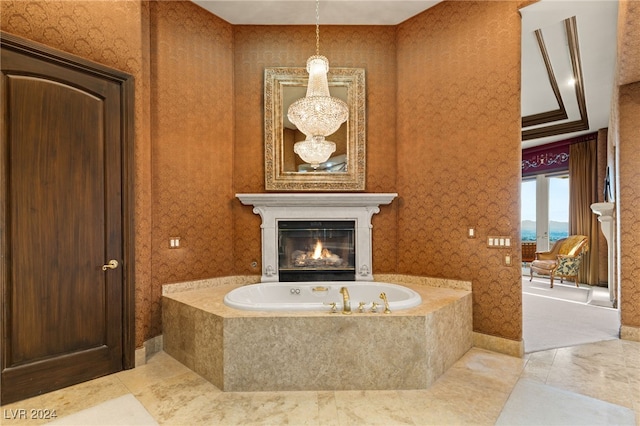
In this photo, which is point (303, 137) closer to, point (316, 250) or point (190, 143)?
point (190, 143)

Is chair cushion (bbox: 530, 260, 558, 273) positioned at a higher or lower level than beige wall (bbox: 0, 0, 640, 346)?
lower

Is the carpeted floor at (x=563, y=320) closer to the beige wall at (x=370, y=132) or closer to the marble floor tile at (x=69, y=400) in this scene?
the beige wall at (x=370, y=132)

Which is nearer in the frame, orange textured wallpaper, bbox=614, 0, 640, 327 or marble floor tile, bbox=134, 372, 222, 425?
marble floor tile, bbox=134, 372, 222, 425

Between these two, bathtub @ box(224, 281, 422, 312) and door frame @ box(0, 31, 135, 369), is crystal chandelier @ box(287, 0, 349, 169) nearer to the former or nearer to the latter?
door frame @ box(0, 31, 135, 369)

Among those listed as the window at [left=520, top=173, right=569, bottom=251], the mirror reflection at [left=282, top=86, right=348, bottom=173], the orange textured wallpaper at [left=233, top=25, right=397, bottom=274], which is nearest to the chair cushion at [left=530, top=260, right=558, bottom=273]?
the window at [left=520, top=173, right=569, bottom=251]

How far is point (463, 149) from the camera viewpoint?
3377 mm

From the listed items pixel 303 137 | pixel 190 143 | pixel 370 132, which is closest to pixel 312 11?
pixel 303 137

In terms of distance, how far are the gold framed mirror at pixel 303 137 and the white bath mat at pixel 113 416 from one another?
2.46m

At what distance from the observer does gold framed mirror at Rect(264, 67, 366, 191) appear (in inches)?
153

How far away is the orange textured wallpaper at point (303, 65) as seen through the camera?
3.90m

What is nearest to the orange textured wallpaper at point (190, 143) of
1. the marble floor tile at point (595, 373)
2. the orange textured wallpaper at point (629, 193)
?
the marble floor tile at point (595, 373)

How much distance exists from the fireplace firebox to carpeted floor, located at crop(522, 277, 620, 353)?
2.04 meters

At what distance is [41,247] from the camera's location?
2.39 m

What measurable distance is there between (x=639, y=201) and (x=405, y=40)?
3.11 meters
